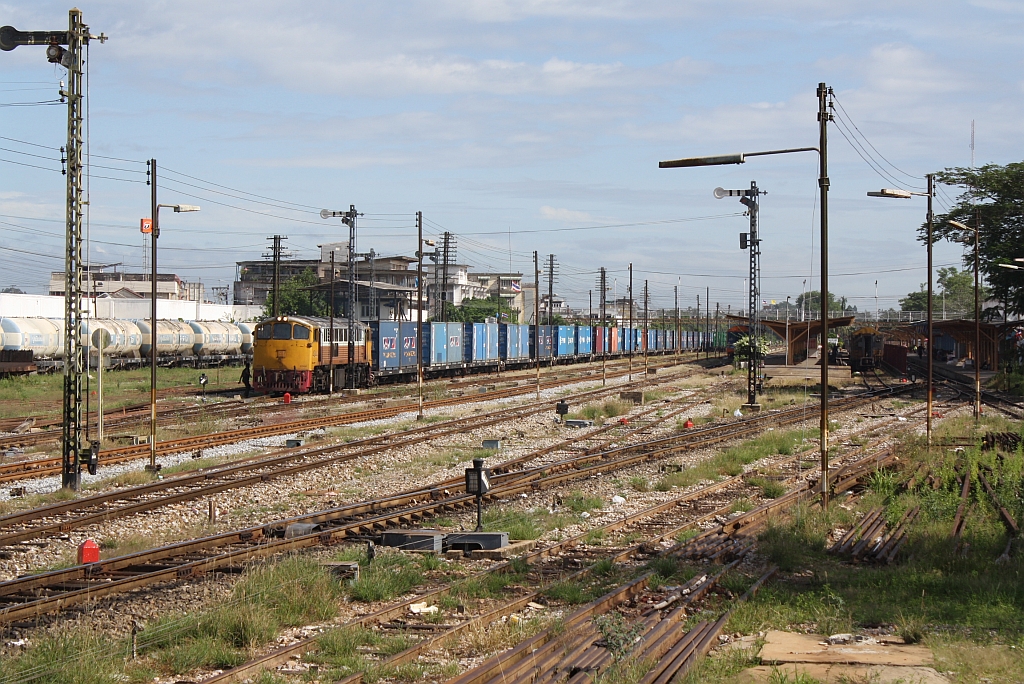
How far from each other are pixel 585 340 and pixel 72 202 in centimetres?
5726

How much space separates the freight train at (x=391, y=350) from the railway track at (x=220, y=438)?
2493 millimetres

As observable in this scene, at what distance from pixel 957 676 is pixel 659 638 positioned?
2.43 m

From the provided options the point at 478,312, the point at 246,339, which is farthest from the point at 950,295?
the point at 246,339

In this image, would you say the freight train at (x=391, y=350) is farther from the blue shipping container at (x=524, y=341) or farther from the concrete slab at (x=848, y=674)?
the concrete slab at (x=848, y=674)

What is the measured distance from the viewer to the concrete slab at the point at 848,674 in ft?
23.9

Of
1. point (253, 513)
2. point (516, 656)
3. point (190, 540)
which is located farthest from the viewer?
point (253, 513)

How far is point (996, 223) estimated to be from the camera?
187ft

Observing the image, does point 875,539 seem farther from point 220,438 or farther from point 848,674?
point 220,438

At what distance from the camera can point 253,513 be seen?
14562 mm

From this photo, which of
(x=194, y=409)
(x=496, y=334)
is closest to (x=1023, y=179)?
(x=496, y=334)

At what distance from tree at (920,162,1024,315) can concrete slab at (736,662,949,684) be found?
46.3 metres

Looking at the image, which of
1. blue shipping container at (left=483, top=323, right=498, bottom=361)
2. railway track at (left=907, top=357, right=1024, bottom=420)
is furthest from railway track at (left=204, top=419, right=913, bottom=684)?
blue shipping container at (left=483, top=323, right=498, bottom=361)

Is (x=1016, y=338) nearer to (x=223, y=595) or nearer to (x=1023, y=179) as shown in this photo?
(x=1023, y=179)

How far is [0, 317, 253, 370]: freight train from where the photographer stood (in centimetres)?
4469
